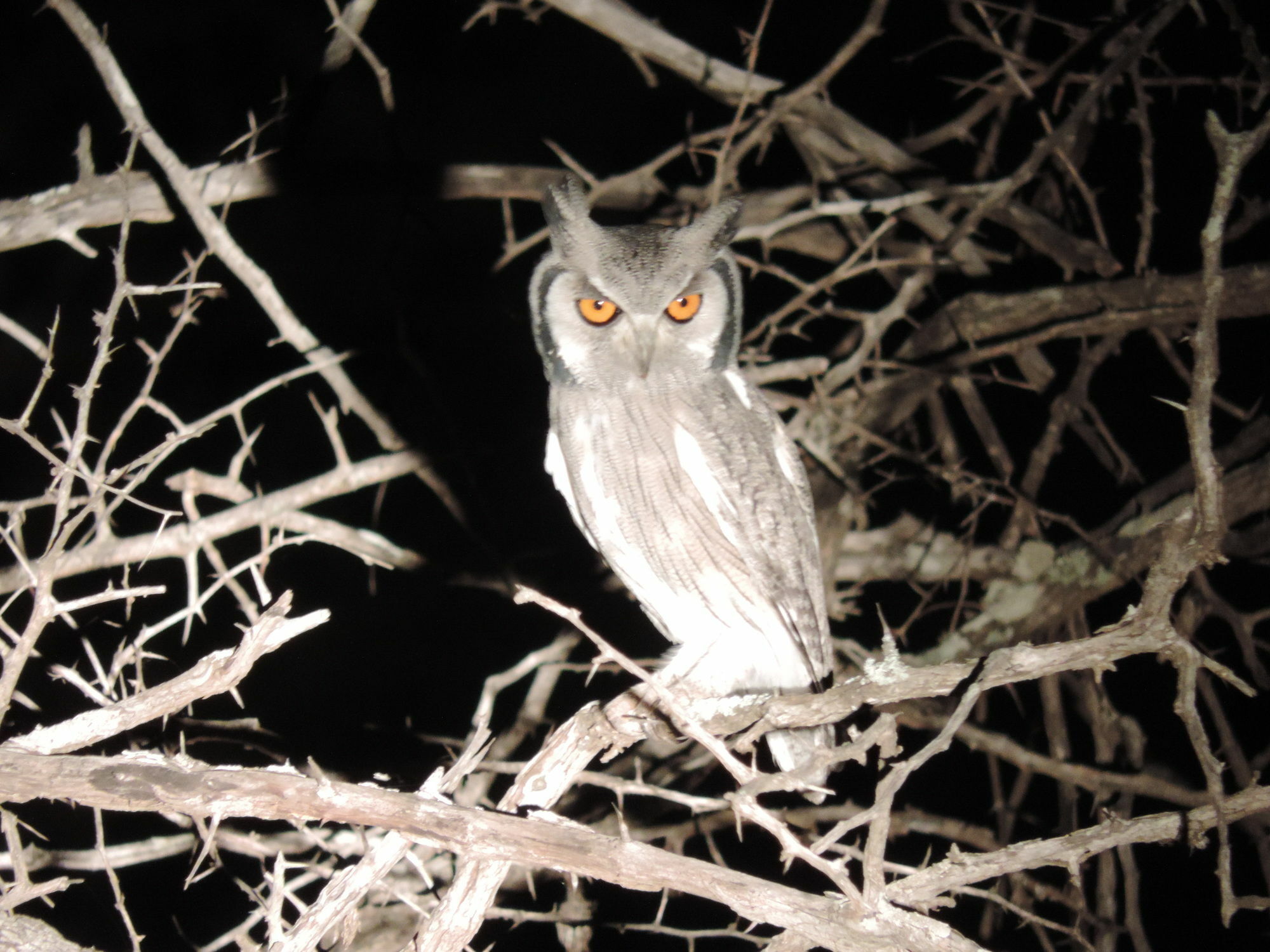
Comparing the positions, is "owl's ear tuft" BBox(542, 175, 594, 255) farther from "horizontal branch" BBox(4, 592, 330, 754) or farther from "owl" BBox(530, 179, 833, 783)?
"horizontal branch" BBox(4, 592, 330, 754)

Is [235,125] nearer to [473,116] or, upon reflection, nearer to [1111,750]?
[473,116]

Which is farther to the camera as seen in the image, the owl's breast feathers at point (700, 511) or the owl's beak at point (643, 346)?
the owl's breast feathers at point (700, 511)

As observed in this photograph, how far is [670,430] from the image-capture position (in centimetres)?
224

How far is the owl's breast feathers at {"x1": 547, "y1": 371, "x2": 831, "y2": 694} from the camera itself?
2238 millimetres

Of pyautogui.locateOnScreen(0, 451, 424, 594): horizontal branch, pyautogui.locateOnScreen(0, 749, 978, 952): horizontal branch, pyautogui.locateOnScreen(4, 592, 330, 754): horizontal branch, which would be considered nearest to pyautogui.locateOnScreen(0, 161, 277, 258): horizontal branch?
pyautogui.locateOnScreen(0, 451, 424, 594): horizontal branch

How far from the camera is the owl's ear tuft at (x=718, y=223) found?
2.21 meters

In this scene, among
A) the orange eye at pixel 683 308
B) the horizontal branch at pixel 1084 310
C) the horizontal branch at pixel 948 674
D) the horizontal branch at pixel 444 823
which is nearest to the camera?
the horizontal branch at pixel 444 823

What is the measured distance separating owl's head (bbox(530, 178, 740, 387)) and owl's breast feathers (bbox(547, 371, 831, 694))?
72 mm

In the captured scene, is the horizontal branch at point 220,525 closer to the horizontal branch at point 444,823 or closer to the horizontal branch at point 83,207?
the horizontal branch at point 83,207

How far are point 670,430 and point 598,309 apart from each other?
0.37 meters

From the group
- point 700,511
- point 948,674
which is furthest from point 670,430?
point 948,674

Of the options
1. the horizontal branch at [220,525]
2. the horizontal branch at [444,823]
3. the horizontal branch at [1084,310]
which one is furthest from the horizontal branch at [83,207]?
the horizontal branch at [1084,310]

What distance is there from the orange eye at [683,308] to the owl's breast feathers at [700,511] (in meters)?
0.18

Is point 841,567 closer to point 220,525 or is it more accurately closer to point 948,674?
point 948,674
